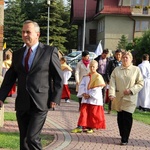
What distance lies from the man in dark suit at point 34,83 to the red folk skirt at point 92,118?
3.41 m

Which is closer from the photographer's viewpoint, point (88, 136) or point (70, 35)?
point (88, 136)

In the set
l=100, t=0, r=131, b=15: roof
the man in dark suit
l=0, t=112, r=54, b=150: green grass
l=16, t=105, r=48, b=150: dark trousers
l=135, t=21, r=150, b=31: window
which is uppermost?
l=100, t=0, r=131, b=15: roof

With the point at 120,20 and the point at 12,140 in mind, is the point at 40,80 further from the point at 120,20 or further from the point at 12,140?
the point at 120,20

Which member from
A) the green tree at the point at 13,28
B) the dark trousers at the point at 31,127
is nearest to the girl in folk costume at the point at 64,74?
the dark trousers at the point at 31,127

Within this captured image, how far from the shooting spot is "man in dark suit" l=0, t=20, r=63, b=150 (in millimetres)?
4812

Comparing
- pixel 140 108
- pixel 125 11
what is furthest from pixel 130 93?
pixel 125 11

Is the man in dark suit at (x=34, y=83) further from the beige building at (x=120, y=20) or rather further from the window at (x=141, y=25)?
the window at (x=141, y=25)

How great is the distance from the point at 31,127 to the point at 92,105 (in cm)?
379

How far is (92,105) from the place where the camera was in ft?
27.8

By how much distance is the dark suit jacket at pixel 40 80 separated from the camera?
4.81m

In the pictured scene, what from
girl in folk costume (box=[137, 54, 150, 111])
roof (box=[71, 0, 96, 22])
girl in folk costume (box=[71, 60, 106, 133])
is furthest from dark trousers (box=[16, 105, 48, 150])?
roof (box=[71, 0, 96, 22])

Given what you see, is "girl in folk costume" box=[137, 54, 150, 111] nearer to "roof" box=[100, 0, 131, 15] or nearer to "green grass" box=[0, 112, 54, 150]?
"green grass" box=[0, 112, 54, 150]

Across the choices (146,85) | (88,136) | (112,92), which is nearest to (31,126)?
(112,92)

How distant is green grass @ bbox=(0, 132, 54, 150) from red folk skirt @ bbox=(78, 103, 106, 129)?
0.96 meters
